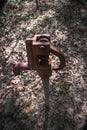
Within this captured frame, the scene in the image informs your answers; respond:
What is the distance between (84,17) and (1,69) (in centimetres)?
160

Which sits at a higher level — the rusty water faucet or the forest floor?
the rusty water faucet

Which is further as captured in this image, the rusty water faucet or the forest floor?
the forest floor

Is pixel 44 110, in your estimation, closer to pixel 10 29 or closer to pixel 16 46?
pixel 16 46

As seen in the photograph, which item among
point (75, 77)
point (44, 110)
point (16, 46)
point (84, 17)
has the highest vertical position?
point (84, 17)

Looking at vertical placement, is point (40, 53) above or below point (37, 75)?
above

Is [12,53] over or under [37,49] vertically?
under

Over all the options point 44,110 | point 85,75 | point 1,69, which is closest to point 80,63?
point 85,75

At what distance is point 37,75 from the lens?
11.7 ft

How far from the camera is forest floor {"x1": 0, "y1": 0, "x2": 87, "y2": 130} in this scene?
3199mm

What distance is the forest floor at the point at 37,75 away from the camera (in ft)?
10.5

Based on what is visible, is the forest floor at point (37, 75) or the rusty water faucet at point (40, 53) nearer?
the rusty water faucet at point (40, 53)

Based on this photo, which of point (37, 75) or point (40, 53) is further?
point (37, 75)

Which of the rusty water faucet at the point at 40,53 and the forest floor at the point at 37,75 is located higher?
the rusty water faucet at the point at 40,53

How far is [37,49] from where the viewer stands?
210cm
